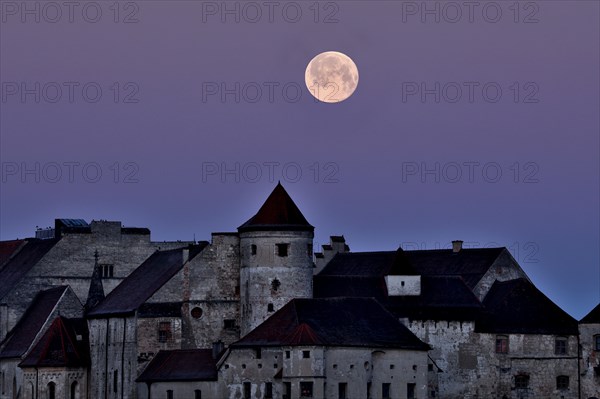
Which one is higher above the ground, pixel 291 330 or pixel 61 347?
pixel 291 330

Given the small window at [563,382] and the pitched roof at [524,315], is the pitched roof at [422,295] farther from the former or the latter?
the small window at [563,382]

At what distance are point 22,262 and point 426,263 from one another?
1177 inches

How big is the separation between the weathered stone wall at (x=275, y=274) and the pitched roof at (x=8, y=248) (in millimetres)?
31548

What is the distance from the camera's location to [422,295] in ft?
438

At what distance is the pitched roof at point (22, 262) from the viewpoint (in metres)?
147

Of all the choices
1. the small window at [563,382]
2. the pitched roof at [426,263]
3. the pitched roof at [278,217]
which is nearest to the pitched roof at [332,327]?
the pitched roof at [278,217]

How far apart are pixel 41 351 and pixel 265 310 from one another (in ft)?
53.7

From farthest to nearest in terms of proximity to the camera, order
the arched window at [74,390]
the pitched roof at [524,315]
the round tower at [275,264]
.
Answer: the arched window at [74,390], the pitched roof at [524,315], the round tower at [275,264]

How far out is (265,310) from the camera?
12925cm

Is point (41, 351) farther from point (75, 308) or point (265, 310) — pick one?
point (265, 310)

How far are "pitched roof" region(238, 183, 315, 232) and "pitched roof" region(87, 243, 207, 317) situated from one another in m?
5.12

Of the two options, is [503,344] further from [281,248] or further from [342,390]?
[281,248]

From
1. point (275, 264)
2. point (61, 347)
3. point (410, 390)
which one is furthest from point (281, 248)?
point (61, 347)

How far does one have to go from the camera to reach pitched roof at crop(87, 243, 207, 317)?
440 feet
